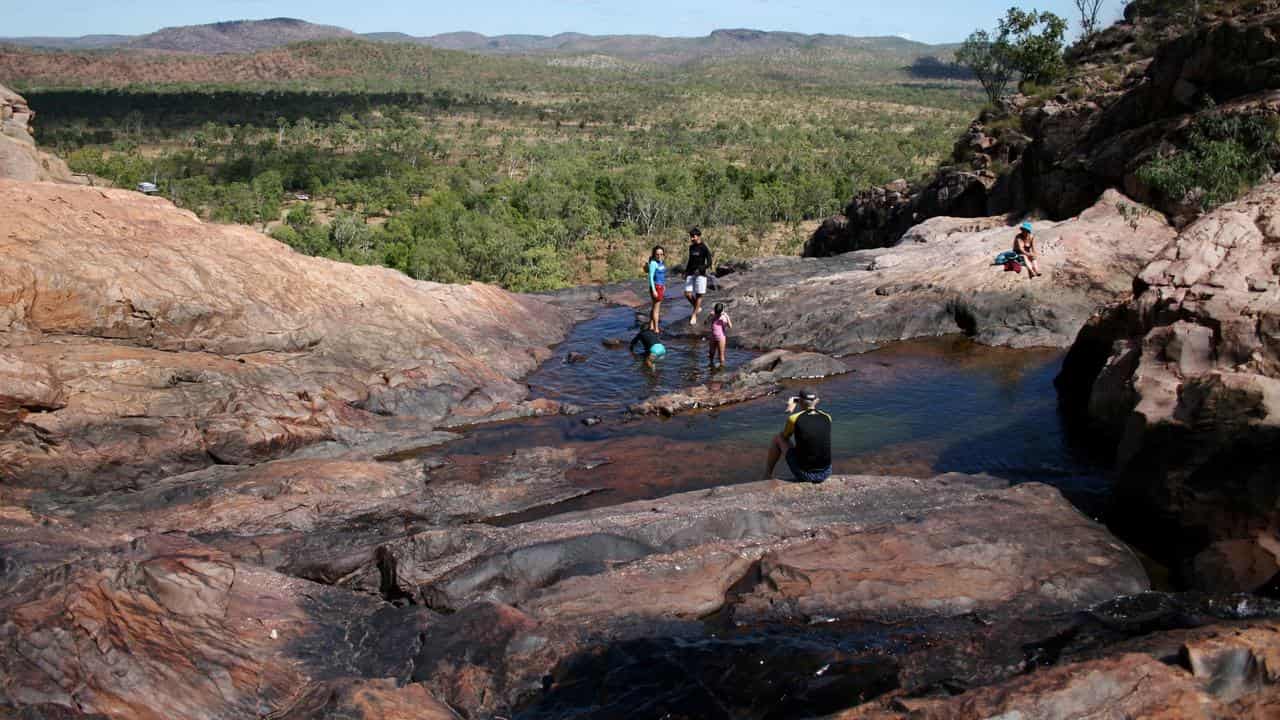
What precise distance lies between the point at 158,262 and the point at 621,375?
317 inches

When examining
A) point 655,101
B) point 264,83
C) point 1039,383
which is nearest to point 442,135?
point 655,101

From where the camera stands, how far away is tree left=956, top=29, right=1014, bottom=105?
54.6 meters

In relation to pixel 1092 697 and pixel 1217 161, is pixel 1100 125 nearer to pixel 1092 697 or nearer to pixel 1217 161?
pixel 1217 161

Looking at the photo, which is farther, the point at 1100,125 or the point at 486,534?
the point at 1100,125

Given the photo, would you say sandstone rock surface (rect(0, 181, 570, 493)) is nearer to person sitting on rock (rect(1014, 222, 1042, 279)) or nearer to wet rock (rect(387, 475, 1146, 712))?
wet rock (rect(387, 475, 1146, 712))

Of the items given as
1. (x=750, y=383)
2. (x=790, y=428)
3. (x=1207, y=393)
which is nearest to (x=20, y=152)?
(x=750, y=383)

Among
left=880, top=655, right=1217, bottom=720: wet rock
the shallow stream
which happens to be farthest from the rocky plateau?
the shallow stream

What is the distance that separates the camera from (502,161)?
2648 inches

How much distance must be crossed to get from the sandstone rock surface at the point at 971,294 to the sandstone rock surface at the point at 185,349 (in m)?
6.77

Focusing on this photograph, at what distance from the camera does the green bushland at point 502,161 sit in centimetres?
3647

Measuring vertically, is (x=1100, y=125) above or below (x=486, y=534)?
above

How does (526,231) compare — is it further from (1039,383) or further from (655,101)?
(655,101)

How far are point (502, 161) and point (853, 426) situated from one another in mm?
57486

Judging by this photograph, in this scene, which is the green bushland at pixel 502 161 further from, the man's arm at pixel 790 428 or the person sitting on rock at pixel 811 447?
the person sitting on rock at pixel 811 447
